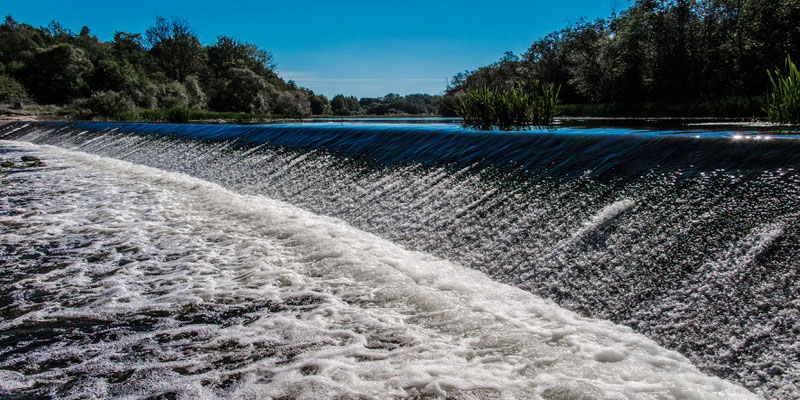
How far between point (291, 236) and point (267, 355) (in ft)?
7.66

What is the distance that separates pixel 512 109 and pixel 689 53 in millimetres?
23688

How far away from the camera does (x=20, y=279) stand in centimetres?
347

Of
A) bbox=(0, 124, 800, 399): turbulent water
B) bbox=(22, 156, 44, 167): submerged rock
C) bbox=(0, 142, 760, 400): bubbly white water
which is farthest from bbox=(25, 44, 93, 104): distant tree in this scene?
bbox=(0, 142, 760, 400): bubbly white water

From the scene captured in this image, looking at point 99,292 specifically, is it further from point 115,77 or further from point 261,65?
point 261,65

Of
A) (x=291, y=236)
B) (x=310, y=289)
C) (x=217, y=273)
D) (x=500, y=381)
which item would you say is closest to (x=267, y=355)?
(x=310, y=289)

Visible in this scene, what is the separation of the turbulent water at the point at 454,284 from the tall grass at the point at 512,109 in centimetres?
250

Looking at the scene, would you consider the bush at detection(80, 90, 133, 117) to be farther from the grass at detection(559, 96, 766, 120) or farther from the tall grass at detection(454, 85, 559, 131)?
the grass at detection(559, 96, 766, 120)

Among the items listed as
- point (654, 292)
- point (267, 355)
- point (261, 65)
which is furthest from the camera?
point (261, 65)

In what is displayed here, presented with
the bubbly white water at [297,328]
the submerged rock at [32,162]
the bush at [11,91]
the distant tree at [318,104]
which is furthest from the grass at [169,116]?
the distant tree at [318,104]

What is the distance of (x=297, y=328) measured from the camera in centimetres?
266

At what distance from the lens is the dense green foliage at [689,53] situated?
21625mm

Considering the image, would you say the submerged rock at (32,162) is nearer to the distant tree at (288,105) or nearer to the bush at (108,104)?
the bush at (108,104)

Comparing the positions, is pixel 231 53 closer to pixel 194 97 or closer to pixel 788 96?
pixel 194 97

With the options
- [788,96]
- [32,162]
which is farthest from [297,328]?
[32,162]
